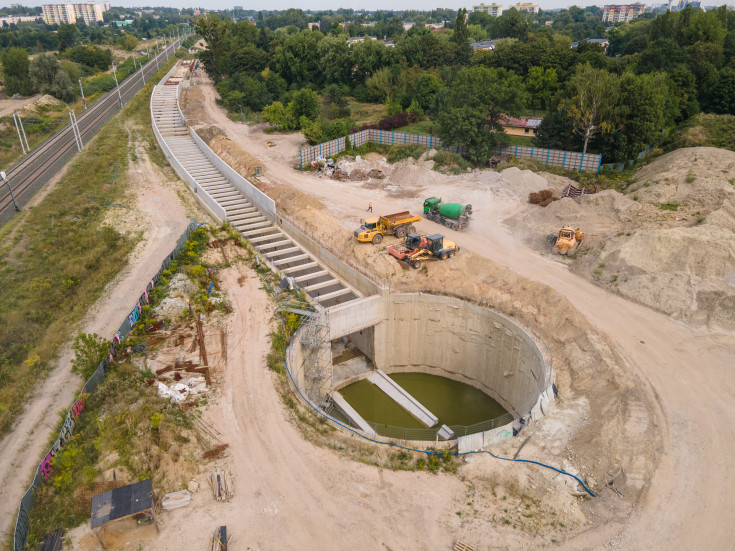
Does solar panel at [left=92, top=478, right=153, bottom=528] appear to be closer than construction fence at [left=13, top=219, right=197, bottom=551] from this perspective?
Yes

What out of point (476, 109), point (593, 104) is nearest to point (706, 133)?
point (593, 104)

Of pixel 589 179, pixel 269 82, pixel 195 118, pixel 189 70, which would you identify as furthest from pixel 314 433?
pixel 189 70

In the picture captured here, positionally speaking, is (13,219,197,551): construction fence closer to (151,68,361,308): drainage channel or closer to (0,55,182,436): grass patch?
(0,55,182,436): grass patch

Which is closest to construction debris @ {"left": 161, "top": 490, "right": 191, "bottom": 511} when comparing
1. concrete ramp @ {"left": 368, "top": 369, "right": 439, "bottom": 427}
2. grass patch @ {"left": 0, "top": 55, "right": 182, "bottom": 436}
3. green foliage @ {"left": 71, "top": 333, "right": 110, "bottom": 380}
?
green foliage @ {"left": 71, "top": 333, "right": 110, "bottom": 380}

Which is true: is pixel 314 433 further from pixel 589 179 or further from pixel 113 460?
pixel 589 179

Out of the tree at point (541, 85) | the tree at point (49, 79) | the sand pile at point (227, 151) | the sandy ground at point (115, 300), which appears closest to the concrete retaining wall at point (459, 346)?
the sandy ground at point (115, 300)
